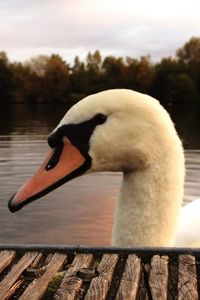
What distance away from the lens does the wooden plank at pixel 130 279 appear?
10.3 ft

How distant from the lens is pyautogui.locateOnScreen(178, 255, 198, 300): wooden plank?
3092mm

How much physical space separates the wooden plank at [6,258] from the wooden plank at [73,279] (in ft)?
1.25

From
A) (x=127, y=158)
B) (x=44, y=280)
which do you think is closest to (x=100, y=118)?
(x=127, y=158)

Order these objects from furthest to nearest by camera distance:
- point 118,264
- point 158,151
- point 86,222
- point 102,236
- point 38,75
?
point 38,75, point 86,222, point 102,236, point 158,151, point 118,264

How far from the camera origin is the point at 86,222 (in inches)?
489

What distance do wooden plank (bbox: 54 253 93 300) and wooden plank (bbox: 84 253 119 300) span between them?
7 centimetres

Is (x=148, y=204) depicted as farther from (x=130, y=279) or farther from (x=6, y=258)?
(x=6, y=258)

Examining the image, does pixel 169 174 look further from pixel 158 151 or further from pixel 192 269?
pixel 192 269

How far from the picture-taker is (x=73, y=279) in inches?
133

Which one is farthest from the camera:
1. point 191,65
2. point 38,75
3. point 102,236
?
point 38,75

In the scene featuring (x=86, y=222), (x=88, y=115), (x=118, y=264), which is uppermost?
(x=88, y=115)

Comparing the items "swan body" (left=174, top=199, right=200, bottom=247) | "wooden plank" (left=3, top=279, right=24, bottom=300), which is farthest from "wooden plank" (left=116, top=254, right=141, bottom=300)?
"swan body" (left=174, top=199, right=200, bottom=247)

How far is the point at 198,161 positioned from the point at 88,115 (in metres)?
18.2

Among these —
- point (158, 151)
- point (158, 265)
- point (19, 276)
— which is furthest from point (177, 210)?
point (19, 276)
